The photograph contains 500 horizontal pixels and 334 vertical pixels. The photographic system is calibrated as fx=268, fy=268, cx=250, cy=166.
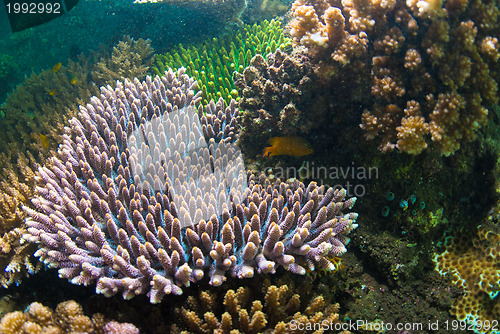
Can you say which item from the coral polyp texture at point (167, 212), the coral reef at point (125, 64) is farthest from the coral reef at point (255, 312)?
the coral reef at point (125, 64)

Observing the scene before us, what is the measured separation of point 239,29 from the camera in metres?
7.79

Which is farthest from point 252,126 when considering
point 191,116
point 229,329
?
point 229,329

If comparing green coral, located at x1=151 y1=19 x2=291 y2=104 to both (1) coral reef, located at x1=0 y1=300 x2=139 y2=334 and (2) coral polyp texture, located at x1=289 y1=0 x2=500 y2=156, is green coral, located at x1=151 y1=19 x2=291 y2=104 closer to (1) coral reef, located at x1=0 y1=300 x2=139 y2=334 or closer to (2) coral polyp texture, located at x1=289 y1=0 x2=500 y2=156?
(2) coral polyp texture, located at x1=289 y1=0 x2=500 y2=156

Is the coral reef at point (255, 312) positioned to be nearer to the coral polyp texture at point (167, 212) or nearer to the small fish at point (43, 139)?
the coral polyp texture at point (167, 212)

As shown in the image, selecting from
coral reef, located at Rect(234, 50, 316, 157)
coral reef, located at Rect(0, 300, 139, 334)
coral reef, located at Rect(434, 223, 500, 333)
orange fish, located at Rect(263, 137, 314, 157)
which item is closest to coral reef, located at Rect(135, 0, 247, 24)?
coral reef, located at Rect(234, 50, 316, 157)

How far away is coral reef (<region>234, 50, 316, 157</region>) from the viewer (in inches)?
130

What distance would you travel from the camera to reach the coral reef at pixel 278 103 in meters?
3.30

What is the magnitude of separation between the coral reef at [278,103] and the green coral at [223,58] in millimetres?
1084

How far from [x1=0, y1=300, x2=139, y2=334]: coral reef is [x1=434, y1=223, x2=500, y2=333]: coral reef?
3258mm

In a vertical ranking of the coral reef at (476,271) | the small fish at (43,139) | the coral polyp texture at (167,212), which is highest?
the small fish at (43,139)

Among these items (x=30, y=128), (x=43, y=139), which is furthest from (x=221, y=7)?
(x=43, y=139)

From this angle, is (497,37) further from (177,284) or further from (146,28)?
(146,28)

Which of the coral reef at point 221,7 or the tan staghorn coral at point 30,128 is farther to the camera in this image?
the coral reef at point 221,7

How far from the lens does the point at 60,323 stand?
2334 mm
